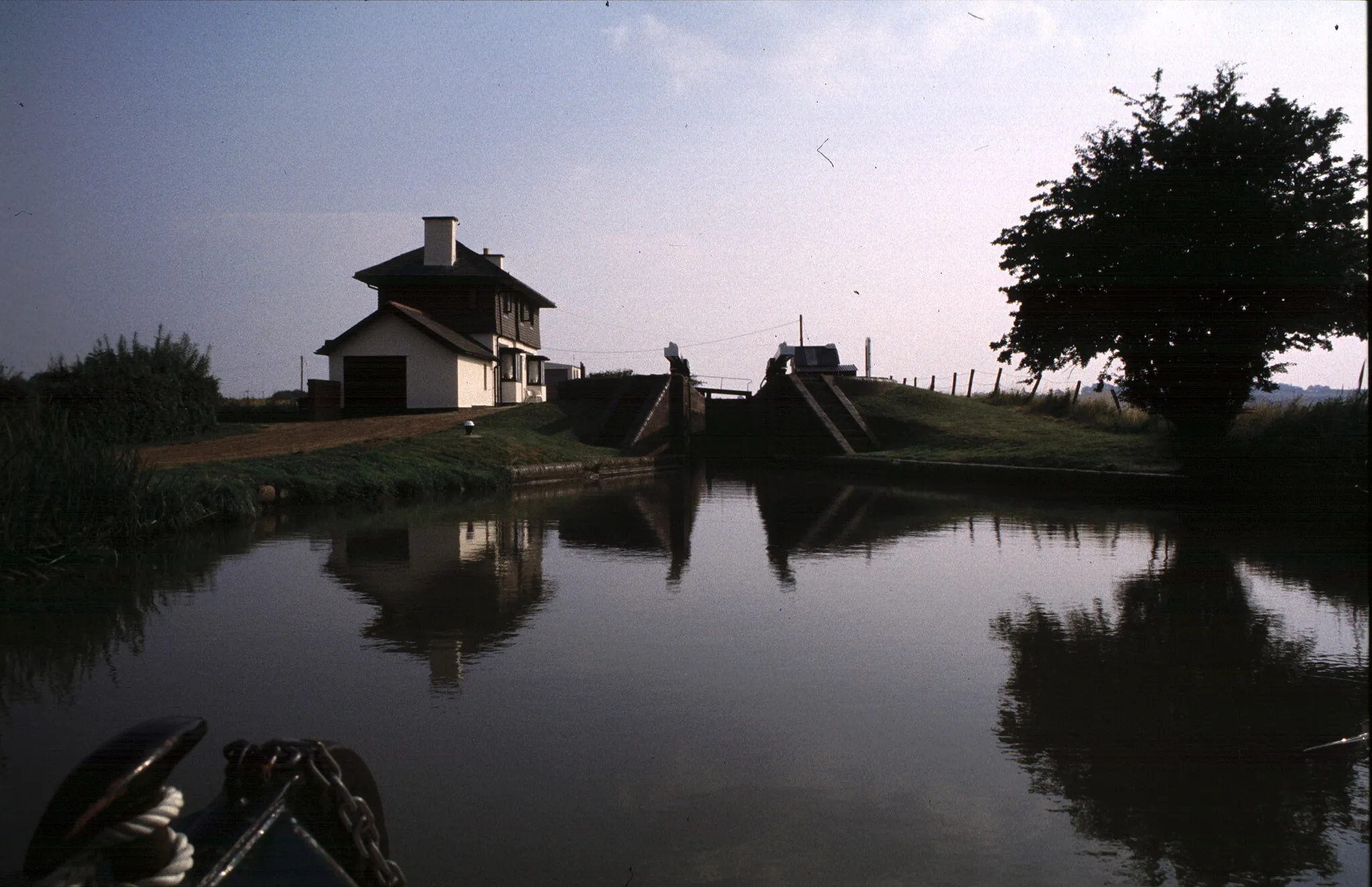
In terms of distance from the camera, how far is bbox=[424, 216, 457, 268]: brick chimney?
40.3 meters

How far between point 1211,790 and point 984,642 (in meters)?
2.82

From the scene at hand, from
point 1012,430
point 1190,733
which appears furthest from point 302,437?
point 1190,733

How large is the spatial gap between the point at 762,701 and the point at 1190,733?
222cm

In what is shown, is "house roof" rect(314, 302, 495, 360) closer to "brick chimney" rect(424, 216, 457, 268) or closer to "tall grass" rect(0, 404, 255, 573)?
"brick chimney" rect(424, 216, 457, 268)

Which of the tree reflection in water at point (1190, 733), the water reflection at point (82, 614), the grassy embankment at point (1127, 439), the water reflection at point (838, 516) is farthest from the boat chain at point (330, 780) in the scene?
the water reflection at point (838, 516)

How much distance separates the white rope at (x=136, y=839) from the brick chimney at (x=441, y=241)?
39667mm

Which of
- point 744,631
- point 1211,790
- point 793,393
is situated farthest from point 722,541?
point 793,393

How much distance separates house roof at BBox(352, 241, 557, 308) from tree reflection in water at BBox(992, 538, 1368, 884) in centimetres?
3333

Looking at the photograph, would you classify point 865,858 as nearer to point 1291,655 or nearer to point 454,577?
point 1291,655

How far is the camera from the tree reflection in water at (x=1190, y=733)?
3.93 metres

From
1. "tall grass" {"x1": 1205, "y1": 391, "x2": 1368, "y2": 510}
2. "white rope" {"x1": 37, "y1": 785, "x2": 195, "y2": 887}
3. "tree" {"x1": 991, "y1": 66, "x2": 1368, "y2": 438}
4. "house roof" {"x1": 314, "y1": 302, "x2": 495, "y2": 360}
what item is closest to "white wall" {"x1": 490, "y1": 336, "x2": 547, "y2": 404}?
"house roof" {"x1": 314, "y1": 302, "x2": 495, "y2": 360}

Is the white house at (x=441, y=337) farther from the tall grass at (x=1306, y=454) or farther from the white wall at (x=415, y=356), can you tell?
the tall grass at (x=1306, y=454)

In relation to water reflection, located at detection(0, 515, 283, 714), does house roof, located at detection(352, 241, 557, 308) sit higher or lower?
higher

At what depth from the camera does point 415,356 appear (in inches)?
1346
